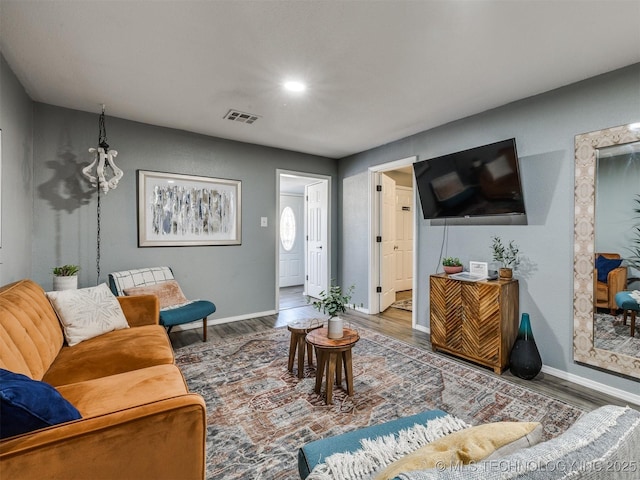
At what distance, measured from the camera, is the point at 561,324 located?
2574mm

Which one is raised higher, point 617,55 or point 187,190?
point 617,55

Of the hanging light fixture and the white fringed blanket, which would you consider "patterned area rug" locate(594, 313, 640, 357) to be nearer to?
the white fringed blanket

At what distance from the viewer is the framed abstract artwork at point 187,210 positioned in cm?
354

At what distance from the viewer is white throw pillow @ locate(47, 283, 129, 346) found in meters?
2.06

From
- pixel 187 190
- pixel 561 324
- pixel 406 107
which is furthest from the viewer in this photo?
pixel 187 190

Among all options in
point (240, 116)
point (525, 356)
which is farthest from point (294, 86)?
point (525, 356)

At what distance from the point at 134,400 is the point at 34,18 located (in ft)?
7.12

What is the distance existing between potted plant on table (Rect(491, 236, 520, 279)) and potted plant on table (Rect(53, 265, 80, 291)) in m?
3.84

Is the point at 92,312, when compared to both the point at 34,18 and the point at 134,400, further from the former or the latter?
the point at 34,18

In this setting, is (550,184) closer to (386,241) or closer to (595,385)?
(595,385)

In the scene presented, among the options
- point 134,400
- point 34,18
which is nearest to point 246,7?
point 34,18

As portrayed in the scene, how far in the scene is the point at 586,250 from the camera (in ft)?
7.88

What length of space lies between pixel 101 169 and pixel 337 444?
10.4ft

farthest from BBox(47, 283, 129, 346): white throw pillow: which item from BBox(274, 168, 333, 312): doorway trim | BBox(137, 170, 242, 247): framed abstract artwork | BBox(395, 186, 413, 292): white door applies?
BBox(395, 186, 413, 292): white door
